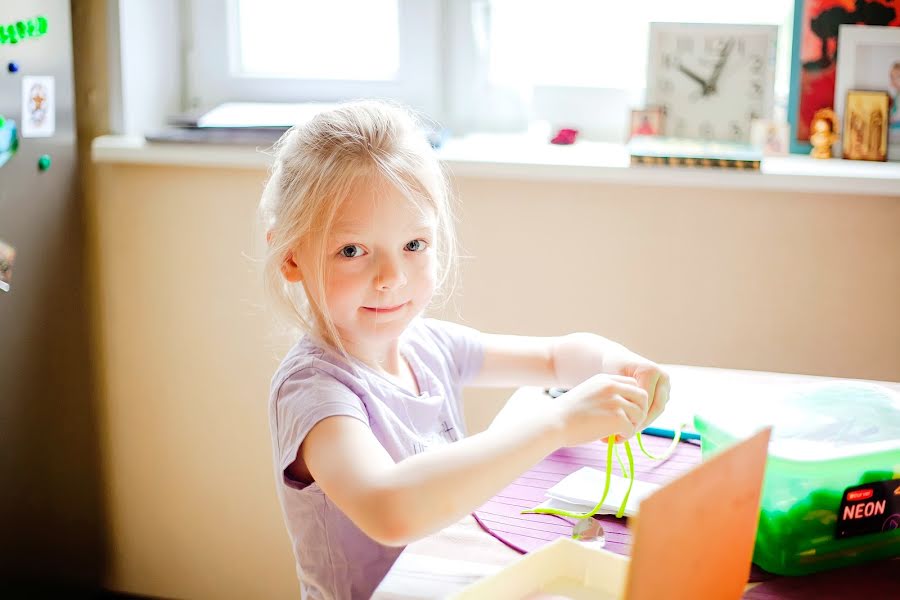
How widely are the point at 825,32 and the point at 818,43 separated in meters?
0.02

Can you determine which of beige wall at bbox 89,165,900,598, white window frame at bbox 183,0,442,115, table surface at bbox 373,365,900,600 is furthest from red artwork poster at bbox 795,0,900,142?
table surface at bbox 373,365,900,600

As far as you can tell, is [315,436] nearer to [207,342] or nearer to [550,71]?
[207,342]

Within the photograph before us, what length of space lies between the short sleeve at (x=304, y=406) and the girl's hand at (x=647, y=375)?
312mm

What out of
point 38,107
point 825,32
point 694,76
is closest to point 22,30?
point 38,107

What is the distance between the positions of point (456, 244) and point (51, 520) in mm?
937

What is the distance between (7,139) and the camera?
170 centimetres

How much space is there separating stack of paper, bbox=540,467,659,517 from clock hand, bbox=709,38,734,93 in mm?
1007

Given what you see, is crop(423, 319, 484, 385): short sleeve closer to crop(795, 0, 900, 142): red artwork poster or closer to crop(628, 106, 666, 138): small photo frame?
crop(628, 106, 666, 138): small photo frame

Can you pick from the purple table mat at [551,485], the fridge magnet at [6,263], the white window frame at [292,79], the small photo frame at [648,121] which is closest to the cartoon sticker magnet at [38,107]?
the fridge magnet at [6,263]

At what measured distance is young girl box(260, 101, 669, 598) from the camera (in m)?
0.92

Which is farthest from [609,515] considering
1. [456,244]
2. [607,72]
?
[607,72]

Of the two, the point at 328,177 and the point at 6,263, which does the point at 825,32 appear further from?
the point at 6,263

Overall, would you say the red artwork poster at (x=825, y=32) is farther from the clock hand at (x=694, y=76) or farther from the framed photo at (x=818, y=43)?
the clock hand at (x=694, y=76)

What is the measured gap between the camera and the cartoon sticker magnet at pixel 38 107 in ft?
5.72
